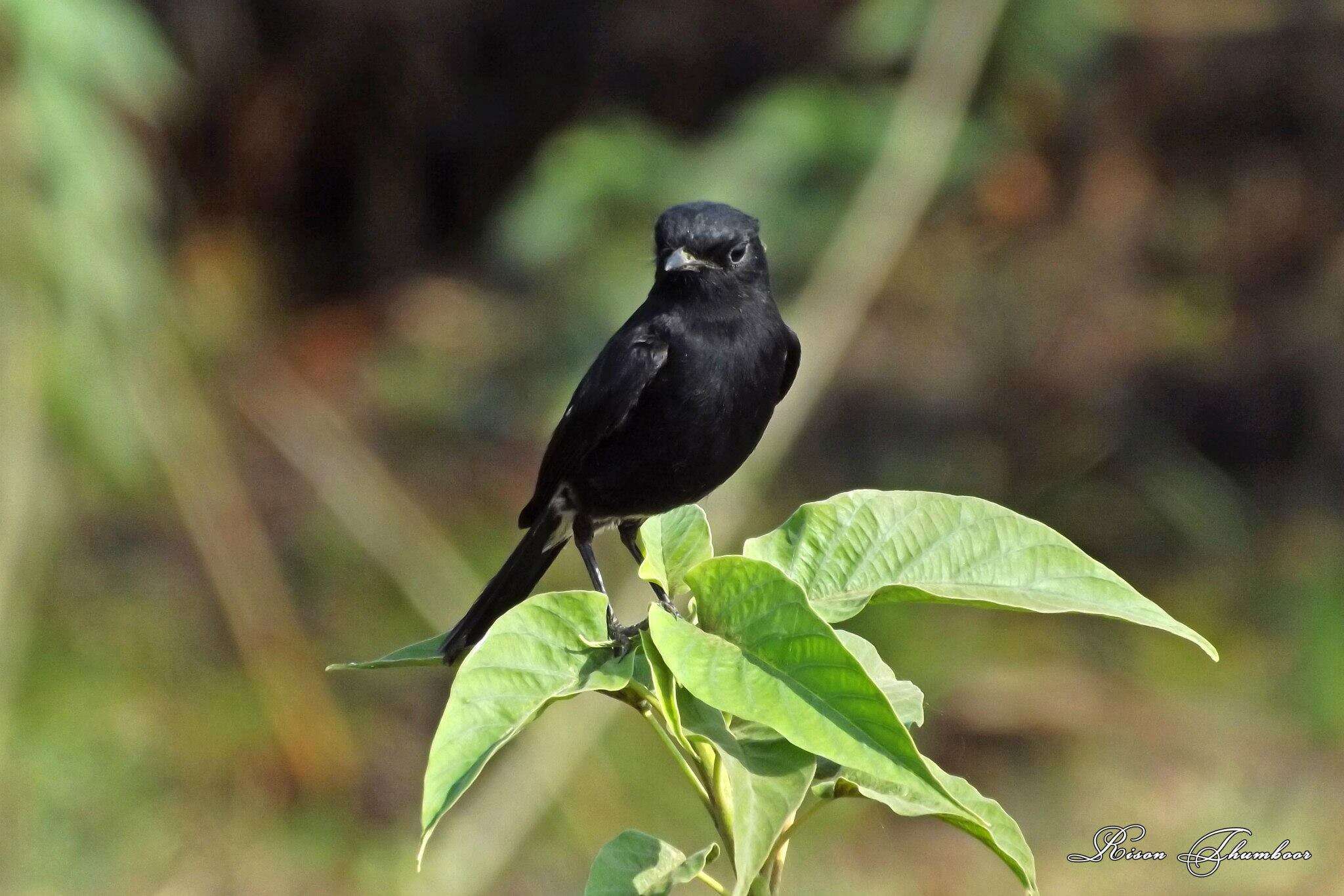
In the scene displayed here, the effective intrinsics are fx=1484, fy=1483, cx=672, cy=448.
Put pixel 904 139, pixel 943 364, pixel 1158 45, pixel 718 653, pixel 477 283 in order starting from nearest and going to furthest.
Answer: pixel 718 653 < pixel 904 139 < pixel 943 364 < pixel 1158 45 < pixel 477 283

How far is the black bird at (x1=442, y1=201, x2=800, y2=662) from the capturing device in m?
2.90

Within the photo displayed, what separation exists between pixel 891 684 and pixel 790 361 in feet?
4.45

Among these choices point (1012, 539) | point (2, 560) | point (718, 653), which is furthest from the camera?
point (2, 560)

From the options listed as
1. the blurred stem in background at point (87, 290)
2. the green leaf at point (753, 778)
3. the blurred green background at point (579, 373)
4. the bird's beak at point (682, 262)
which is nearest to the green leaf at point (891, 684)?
the green leaf at point (753, 778)

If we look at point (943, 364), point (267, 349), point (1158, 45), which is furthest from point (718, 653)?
point (267, 349)

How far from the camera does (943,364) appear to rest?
307 inches

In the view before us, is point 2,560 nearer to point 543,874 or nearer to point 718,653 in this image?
point 543,874

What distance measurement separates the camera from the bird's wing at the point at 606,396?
293cm

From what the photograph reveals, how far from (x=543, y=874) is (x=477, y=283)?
459 cm

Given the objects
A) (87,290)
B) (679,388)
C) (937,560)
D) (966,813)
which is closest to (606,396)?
(679,388)

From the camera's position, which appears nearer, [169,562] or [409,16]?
[169,562]

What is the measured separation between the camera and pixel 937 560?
6.14 feet

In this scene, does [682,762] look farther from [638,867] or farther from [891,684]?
[891,684]

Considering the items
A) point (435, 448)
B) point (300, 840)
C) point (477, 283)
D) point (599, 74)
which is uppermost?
point (599, 74)
